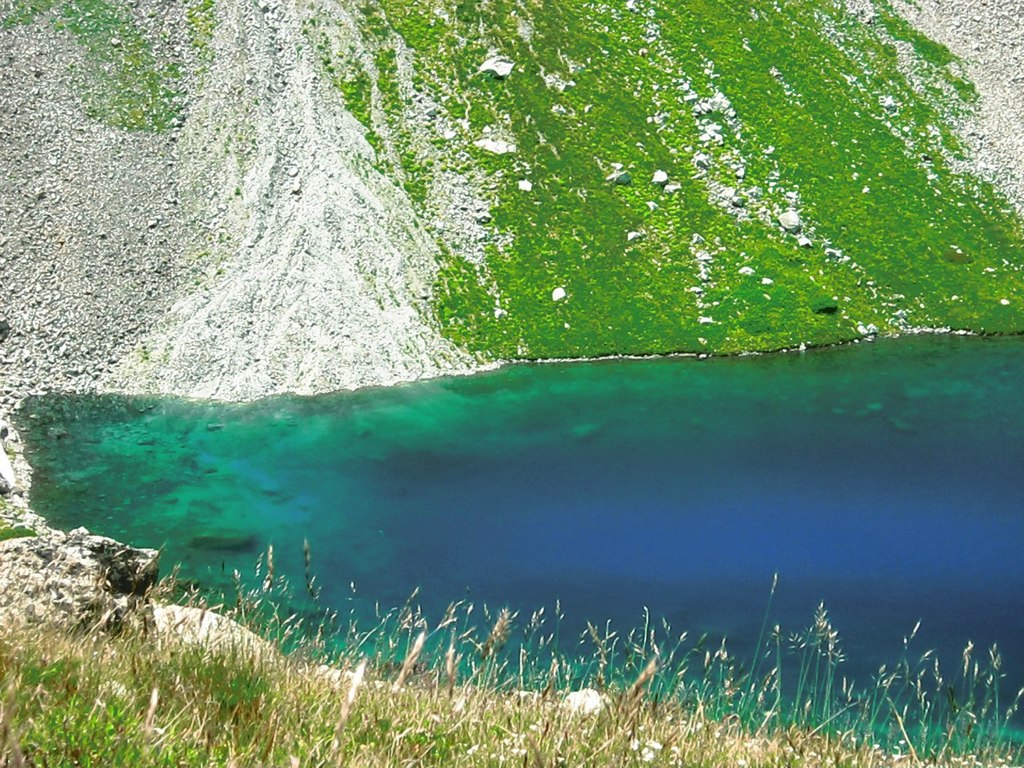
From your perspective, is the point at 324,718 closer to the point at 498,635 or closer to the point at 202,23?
the point at 498,635

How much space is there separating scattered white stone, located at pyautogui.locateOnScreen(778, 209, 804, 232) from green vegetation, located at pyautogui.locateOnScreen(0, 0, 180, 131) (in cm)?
4225

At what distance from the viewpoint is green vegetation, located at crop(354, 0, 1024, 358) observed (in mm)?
65188

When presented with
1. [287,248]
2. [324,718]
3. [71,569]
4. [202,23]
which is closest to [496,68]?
[202,23]

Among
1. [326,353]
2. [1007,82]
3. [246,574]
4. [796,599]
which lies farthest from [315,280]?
[1007,82]

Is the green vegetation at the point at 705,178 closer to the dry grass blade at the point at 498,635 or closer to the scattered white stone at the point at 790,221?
the scattered white stone at the point at 790,221

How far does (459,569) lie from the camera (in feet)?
117

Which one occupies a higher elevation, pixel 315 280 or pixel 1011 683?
pixel 315 280

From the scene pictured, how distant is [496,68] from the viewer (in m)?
74.9

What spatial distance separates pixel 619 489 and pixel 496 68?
4270 cm

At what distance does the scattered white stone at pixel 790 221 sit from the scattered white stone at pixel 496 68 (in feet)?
74.9

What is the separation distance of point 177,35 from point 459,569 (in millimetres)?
52716

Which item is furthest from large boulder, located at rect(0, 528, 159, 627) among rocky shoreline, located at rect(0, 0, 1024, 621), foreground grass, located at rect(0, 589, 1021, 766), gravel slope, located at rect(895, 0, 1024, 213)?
gravel slope, located at rect(895, 0, 1024, 213)

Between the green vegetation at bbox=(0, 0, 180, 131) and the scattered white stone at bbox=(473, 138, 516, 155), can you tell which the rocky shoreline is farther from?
the scattered white stone at bbox=(473, 138, 516, 155)

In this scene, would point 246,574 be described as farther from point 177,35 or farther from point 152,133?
point 177,35
